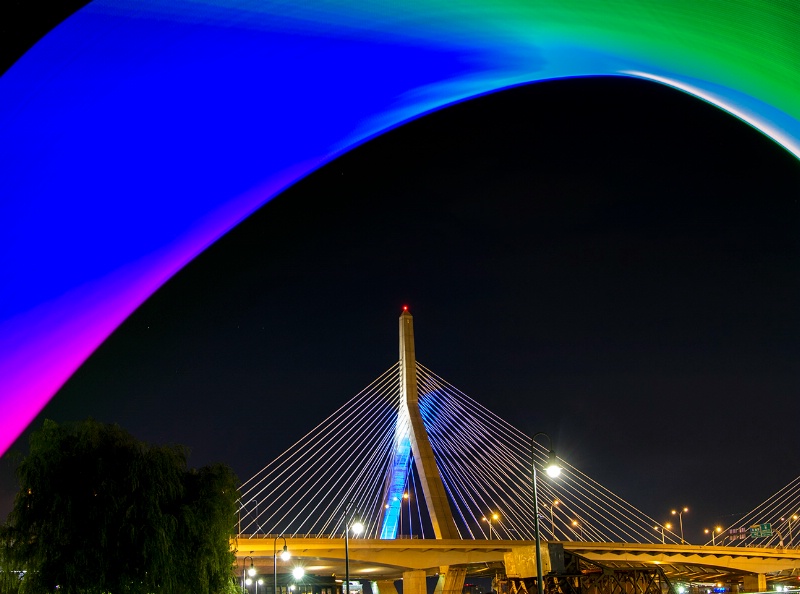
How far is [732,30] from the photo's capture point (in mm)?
12742

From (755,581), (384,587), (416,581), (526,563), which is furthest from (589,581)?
(384,587)

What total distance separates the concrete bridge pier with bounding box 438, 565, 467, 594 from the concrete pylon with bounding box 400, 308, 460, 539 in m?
10.9

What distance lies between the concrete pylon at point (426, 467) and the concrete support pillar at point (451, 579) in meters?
10.9

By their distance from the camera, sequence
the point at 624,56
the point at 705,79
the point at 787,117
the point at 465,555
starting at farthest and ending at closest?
the point at 465,555
the point at 624,56
the point at 705,79
the point at 787,117

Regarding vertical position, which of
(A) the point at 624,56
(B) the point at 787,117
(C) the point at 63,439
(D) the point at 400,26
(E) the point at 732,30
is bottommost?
→ (C) the point at 63,439

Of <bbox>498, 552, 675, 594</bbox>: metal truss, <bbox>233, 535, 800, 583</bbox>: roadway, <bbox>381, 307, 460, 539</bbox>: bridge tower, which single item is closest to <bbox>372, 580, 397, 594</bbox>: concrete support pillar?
<bbox>233, 535, 800, 583</bbox>: roadway

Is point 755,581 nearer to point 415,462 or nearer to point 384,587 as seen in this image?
point 384,587

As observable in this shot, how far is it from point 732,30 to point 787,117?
137cm

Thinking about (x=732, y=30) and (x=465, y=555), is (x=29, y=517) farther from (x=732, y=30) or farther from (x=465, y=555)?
(x=465, y=555)

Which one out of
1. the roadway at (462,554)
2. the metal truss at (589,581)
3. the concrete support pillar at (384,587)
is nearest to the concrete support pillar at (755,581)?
the roadway at (462,554)

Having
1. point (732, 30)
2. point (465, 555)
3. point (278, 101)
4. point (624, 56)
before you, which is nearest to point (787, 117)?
point (732, 30)

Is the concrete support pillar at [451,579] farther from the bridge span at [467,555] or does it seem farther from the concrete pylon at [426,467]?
the concrete pylon at [426,467]

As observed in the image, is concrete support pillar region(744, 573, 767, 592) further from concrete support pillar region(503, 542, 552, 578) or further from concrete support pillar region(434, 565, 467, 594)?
concrete support pillar region(503, 542, 552, 578)

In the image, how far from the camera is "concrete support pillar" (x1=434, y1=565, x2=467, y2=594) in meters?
63.4
